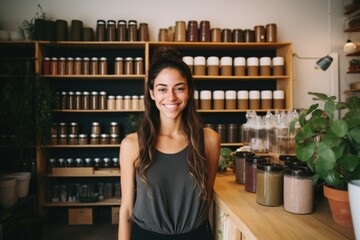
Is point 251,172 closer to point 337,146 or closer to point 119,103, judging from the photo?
point 337,146

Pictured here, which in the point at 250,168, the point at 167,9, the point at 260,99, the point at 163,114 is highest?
the point at 167,9

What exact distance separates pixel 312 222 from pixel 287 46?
3.00 meters

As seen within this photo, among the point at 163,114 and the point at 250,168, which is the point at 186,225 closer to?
the point at 250,168

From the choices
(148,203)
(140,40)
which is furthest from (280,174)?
(140,40)

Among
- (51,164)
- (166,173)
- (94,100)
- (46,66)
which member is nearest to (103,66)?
(94,100)

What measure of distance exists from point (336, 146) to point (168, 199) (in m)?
0.71

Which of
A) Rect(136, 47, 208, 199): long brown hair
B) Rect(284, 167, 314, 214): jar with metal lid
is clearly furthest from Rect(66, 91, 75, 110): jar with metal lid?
Rect(284, 167, 314, 214): jar with metal lid

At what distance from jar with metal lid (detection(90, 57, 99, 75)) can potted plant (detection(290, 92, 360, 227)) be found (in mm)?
2907

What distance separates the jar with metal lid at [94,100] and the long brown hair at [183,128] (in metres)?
2.21

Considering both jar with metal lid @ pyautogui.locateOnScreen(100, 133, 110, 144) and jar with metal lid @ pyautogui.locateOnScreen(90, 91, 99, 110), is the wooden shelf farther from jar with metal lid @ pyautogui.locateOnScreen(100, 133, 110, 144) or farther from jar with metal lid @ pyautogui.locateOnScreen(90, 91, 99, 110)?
jar with metal lid @ pyautogui.locateOnScreen(90, 91, 99, 110)

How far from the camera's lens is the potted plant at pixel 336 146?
0.80 m

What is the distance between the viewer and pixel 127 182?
4.25ft

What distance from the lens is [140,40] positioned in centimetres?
349

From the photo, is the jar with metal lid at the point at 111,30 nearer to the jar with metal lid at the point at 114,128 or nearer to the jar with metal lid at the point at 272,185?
the jar with metal lid at the point at 114,128
